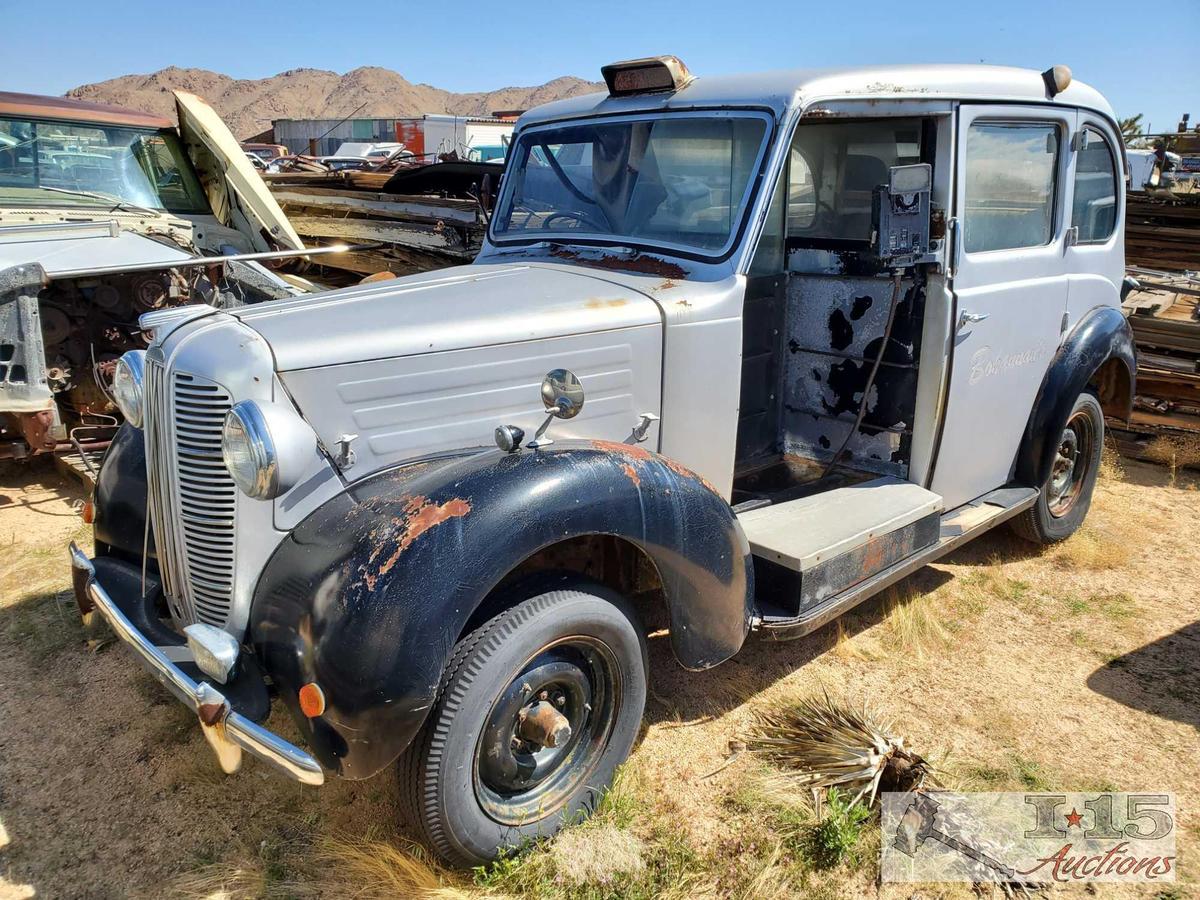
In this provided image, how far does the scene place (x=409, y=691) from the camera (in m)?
2.21

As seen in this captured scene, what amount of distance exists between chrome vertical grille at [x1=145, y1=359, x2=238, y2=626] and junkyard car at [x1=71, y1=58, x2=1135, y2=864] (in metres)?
0.01

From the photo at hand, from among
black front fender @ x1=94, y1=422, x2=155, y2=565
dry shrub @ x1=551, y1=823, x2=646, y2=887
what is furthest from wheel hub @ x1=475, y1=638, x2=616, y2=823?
black front fender @ x1=94, y1=422, x2=155, y2=565

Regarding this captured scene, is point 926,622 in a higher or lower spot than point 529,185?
lower

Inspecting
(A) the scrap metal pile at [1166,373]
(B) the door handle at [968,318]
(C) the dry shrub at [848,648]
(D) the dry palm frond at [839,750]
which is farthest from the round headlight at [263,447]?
(A) the scrap metal pile at [1166,373]

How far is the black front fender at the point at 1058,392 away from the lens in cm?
430

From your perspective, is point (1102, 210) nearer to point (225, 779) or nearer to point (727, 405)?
point (727, 405)

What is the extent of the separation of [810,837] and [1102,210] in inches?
142

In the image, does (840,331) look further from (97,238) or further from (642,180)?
(97,238)

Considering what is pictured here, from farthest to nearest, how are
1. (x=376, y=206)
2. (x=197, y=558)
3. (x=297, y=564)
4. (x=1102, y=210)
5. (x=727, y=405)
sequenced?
(x=376, y=206)
(x=1102, y=210)
(x=727, y=405)
(x=197, y=558)
(x=297, y=564)

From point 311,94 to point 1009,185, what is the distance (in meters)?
77.0

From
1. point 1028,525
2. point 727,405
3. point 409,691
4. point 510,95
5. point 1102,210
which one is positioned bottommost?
point 1028,525

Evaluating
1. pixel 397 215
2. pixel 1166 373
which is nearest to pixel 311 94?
pixel 397 215

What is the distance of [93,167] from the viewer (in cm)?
671

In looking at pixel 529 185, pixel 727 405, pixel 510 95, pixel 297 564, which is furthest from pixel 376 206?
pixel 510 95
